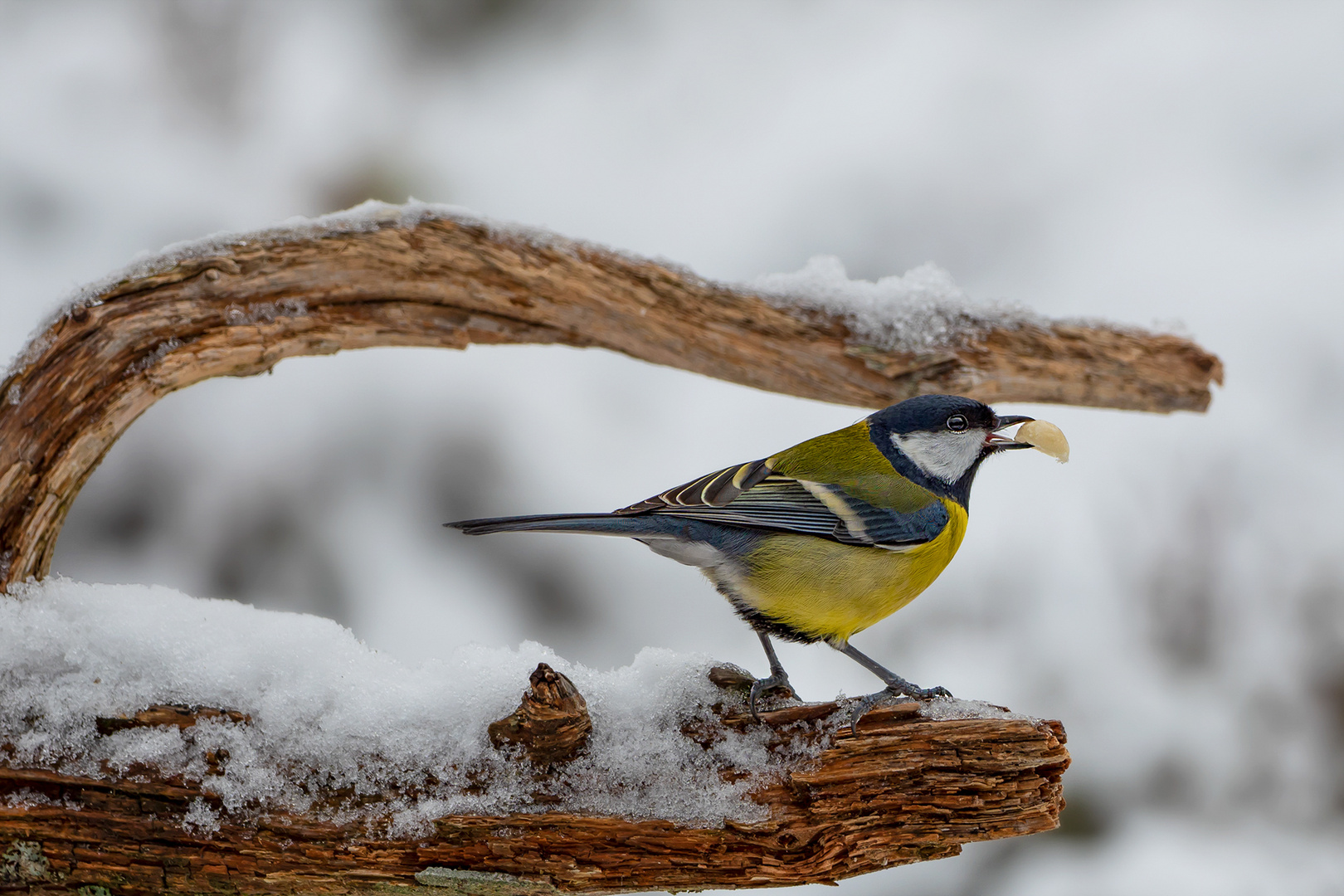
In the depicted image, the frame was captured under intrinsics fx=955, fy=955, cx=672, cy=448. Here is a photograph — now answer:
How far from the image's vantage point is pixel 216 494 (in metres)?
3.40

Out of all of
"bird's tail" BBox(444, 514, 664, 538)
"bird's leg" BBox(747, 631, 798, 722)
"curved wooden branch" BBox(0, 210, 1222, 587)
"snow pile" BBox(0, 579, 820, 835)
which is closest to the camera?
"snow pile" BBox(0, 579, 820, 835)

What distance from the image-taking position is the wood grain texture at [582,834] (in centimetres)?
177

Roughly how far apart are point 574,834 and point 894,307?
1.71 m

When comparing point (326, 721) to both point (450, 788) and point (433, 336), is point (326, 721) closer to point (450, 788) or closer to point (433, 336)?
point (450, 788)

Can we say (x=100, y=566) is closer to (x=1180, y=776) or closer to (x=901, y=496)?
(x=901, y=496)

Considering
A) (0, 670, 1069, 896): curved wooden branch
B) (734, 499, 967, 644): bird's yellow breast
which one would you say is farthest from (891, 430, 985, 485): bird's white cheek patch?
(0, 670, 1069, 896): curved wooden branch

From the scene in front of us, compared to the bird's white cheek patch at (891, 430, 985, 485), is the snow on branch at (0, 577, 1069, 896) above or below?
below

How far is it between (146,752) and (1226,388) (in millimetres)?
4056

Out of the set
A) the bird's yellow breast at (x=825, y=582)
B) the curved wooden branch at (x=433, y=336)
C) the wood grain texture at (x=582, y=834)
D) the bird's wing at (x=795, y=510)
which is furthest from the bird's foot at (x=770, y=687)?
the curved wooden branch at (x=433, y=336)

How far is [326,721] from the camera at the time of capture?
1.90 metres

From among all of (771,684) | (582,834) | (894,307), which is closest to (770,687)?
(771,684)

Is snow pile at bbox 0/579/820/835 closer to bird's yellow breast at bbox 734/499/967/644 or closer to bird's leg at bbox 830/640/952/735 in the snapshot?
bird's leg at bbox 830/640/952/735

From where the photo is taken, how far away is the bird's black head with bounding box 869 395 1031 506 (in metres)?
2.41

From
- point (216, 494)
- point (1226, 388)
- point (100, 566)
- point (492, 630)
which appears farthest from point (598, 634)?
point (1226, 388)
